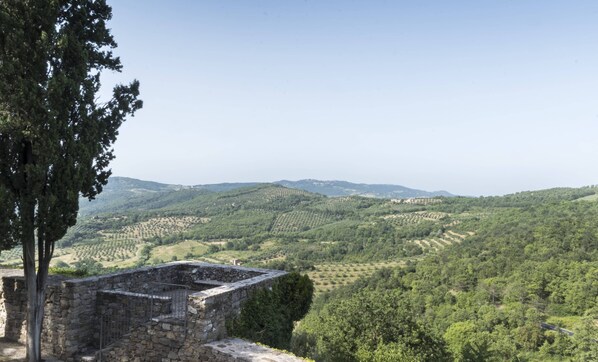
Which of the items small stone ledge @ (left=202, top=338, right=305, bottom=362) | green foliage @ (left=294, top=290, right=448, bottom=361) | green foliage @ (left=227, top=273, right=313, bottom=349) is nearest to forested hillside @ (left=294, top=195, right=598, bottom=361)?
green foliage @ (left=294, top=290, right=448, bottom=361)

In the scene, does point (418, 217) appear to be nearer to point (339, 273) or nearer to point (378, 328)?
point (339, 273)

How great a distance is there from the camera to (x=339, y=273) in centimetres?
8919

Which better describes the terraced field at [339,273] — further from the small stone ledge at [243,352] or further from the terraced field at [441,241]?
the small stone ledge at [243,352]

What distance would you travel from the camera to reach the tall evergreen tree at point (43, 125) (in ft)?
27.7

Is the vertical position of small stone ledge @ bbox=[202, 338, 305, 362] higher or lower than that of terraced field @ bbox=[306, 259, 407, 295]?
higher

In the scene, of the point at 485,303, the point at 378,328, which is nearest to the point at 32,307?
the point at 378,328

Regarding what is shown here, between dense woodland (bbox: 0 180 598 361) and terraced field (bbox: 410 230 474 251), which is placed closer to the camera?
dense woodland (bbox: 0 180 598 361)

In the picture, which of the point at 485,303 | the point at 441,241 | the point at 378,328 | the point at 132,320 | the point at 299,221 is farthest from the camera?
the point at 299,221

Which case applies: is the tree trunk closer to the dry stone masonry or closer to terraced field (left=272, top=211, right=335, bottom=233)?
the dry stone masonry

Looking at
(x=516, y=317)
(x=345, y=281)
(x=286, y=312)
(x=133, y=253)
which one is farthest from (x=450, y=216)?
(x=286, y=312)

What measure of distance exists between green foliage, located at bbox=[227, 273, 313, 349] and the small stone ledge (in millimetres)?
672

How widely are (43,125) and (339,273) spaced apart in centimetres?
8495

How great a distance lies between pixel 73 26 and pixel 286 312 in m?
9.81

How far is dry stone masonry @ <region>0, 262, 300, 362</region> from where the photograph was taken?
8.61 m
